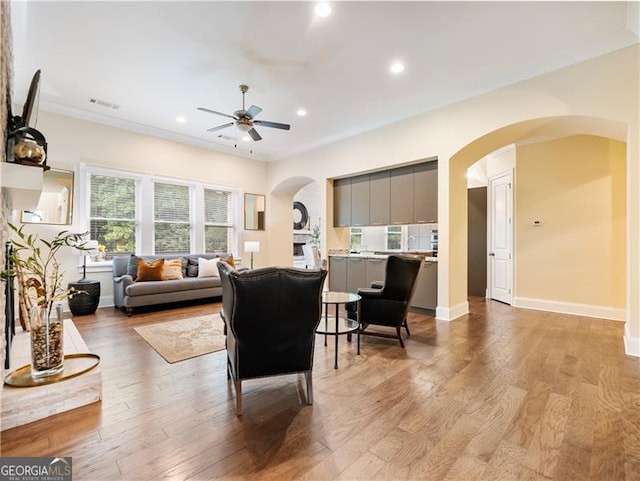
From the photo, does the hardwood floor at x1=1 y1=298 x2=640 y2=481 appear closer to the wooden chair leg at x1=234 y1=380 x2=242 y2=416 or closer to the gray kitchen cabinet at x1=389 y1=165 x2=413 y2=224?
the wooden chair leg at x1=234 y1=380 x2=242 y2=416

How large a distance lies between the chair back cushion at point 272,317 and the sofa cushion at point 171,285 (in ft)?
11.3

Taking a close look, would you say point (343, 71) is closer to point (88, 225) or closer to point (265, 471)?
point (265, 471)

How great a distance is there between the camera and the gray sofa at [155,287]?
15.6 ft

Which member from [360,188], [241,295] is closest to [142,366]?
[241,295]

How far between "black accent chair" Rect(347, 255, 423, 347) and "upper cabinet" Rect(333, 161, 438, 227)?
1.92 meters

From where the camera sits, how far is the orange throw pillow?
16.6 ft

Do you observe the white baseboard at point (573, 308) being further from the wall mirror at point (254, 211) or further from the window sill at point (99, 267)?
the window sill at point (99, 267)

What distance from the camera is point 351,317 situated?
3779mm

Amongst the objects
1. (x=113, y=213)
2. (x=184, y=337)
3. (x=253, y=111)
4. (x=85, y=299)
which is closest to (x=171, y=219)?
(x=113, y=213)

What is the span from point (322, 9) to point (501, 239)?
522cm

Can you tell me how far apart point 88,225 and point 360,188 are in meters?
4.98

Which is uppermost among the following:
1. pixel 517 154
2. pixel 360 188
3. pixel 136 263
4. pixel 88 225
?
pixel 517 154

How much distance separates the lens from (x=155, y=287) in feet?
16.2

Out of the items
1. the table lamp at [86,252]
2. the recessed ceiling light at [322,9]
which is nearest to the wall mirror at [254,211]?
the table lamp at [86,252]
